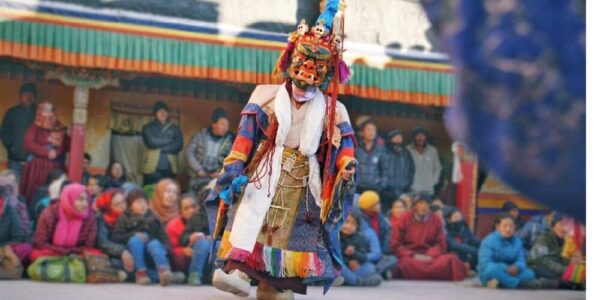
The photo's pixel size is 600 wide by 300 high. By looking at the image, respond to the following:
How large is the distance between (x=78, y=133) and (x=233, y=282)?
130 inches

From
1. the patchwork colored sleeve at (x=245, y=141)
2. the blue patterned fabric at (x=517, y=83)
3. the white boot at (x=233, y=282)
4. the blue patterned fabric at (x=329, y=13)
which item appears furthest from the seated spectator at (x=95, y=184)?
the blue patterned fabric at (x=517, y=83)

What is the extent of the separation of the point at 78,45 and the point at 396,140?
2.92 meters

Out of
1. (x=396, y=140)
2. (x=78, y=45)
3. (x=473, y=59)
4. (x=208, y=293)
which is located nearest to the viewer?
(x=473, y=59)

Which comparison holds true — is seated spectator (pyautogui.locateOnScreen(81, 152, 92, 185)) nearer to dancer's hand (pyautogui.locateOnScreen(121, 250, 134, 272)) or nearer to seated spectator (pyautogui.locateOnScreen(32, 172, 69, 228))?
seated spectator (pyautogui.locateOnScreen(32, 172, 69, 228))

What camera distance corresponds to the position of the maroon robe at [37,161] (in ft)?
23.1

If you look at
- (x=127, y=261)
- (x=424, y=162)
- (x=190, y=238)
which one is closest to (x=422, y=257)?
(x=424, y=162)

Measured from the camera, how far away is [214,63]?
A: 23.9 ft

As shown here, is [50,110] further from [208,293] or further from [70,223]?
[208,293]

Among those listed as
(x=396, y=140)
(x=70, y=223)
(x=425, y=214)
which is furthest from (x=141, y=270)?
(x=396, y=140)

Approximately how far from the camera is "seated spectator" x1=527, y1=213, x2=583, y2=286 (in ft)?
23.3

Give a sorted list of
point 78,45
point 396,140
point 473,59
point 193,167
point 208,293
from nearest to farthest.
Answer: point 473,59, point 208,293, point 78,45, point 193,167, point 396,140

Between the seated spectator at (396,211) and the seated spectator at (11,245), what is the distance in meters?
3.01

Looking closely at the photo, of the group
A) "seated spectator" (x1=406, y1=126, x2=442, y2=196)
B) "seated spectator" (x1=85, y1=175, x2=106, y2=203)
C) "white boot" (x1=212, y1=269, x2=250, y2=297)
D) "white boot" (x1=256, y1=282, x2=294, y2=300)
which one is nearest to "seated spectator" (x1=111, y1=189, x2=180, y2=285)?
"seated spectator" (x1=85, y1=175, x2=106, y2=203)

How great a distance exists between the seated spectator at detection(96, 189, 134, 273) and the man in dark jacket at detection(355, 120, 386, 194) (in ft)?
7.87
